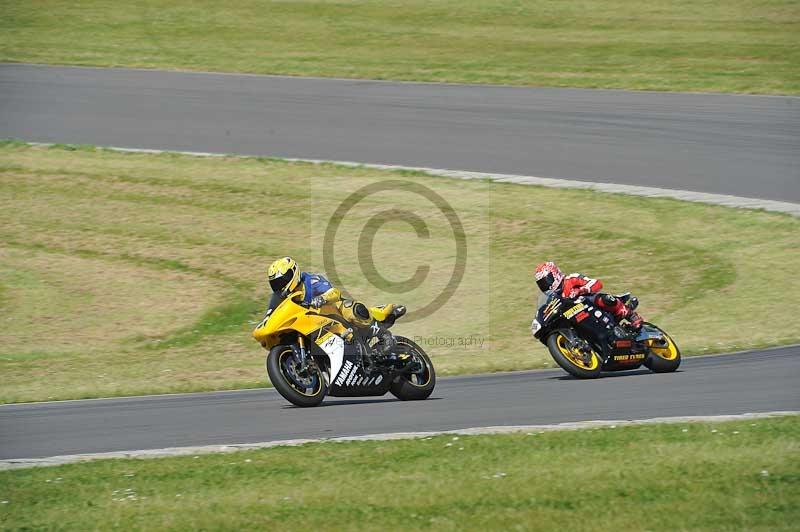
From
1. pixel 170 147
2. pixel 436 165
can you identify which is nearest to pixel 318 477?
pixel 436 165

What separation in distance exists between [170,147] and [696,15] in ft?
71.8

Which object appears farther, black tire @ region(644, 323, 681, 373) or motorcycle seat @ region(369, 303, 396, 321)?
black tire @ region(644, 323, 681, 373)

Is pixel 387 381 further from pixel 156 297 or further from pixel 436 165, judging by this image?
pixel 436 165

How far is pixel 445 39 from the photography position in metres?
40.7

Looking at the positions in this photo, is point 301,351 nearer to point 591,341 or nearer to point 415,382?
point 415,382

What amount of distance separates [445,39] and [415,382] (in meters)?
28.5

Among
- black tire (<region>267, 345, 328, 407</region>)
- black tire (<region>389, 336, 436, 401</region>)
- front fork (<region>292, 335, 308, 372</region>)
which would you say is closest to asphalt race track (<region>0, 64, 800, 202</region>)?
black tire (<region>389, 336, 436, 401</region>)

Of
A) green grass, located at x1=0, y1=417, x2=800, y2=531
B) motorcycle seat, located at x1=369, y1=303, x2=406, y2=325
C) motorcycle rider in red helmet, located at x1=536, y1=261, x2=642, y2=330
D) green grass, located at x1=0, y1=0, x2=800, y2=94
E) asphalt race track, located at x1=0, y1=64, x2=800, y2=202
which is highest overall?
green grass, located at x1=0, y1=0, x2=800, y2=94

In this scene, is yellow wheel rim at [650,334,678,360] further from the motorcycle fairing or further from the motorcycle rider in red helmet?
the motorcycle fairing

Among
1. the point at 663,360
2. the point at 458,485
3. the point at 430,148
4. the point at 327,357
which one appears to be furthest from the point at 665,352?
the point at 430,148

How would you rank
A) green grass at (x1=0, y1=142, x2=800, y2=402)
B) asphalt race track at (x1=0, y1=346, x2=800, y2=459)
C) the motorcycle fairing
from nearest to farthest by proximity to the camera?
asphalt race track at (x1=0, y1=346, x2=800, y2=459) → the motorcycle fairing → green grass at (x1=0, y1=142, x2=800, y2=402)

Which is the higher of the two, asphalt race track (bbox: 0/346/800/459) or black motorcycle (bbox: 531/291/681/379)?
black motorcycle (bbox: 531/291/681/379)

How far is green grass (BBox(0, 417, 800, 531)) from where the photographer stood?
9.00 meters

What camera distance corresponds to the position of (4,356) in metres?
18.1
